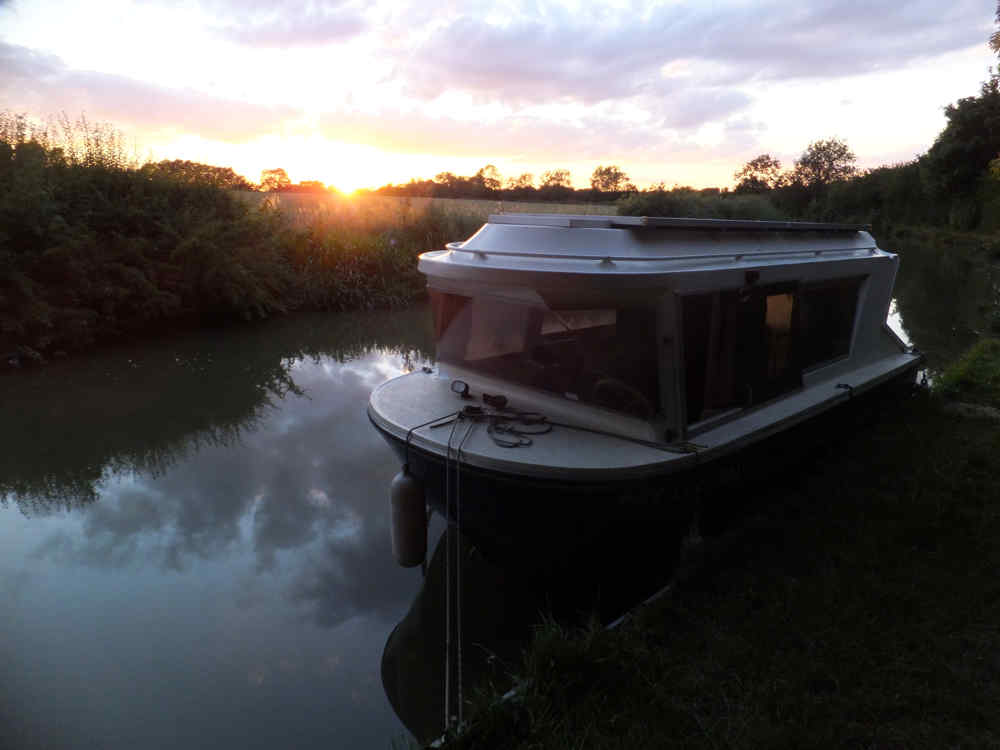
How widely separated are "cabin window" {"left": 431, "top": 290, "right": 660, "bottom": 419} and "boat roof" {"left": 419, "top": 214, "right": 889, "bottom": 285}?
258 millimetres

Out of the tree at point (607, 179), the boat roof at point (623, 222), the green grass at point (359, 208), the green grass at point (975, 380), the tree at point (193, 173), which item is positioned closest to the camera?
the boat roof at point (623, 222)

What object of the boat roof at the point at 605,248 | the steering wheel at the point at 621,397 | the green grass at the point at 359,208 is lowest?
the steering wheel at the point at 621,397

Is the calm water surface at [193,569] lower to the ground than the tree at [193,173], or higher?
lower

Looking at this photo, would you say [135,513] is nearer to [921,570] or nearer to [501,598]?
[501,598]

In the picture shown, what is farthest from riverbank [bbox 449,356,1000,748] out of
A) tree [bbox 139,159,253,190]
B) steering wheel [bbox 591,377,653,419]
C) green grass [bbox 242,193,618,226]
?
green grass [bbox 242,193,618,226]

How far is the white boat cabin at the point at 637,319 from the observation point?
3891 mm

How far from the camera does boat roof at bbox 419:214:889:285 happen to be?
13.0 feet

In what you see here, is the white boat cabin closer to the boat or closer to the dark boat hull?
the boat

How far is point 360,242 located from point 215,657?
42.7ft

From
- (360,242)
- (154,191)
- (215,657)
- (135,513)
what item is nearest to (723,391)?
(215,657)

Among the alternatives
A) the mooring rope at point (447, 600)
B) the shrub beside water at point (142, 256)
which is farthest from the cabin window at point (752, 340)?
the shrub beside water at point (142, 256)

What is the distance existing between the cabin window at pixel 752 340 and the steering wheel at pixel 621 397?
12.3 inches

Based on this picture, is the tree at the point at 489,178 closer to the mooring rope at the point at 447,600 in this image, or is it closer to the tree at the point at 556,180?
the tree at the point at 556,180

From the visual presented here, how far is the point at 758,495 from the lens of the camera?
496 cm
